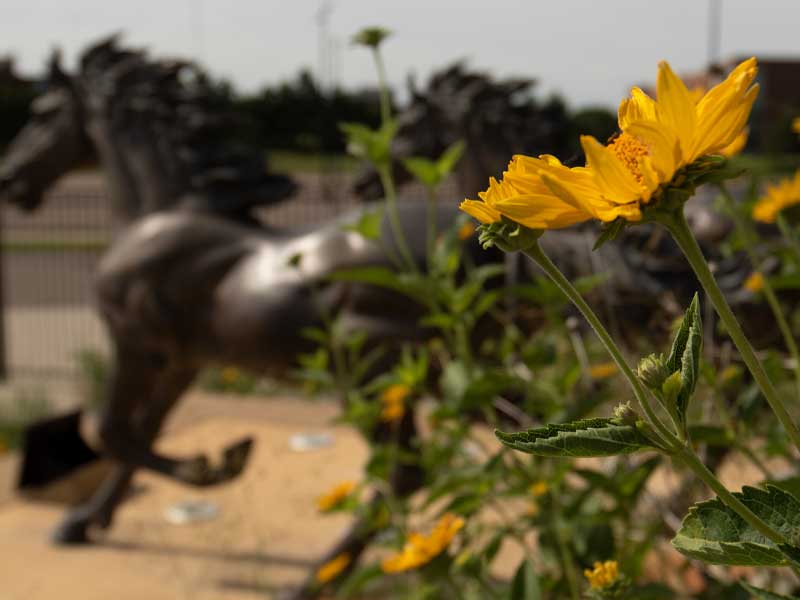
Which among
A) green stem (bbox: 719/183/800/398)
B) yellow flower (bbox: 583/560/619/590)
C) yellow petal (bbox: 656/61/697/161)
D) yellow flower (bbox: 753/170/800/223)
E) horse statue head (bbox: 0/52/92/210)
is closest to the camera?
yellow petal (bbox: 656/61/697/161)

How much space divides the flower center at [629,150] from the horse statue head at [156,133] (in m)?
3.35

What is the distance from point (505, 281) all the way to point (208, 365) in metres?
1.33

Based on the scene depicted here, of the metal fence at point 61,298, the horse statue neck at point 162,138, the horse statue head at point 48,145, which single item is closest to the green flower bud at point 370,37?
the horse statue neck at point 162,138

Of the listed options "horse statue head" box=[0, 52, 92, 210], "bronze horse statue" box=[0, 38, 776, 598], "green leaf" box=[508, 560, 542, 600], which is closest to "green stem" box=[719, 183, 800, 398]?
"green leaf" box=[508, 560, 542, 600]

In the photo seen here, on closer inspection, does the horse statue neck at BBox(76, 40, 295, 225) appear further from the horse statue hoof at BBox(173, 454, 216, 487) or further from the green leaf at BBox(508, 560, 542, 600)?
the green leaf at BBox(508, 560, 542, 600)

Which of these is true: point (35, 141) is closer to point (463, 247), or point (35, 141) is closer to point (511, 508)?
point (463, 247)

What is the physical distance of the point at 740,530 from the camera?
65cm

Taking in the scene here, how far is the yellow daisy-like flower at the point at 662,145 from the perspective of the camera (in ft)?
1.78

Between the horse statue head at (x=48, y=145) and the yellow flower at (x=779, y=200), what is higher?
the yellow flower at (x=779, y=200)

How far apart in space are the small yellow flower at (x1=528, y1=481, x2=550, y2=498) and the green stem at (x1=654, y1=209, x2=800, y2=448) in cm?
106

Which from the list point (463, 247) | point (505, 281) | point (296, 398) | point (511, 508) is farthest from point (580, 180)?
point (296, 398)

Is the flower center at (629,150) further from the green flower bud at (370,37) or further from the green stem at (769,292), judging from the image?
→ the green flower bud at (370,37)

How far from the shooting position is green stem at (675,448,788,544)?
1.87 ft

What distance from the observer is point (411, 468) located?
3.50 meters
